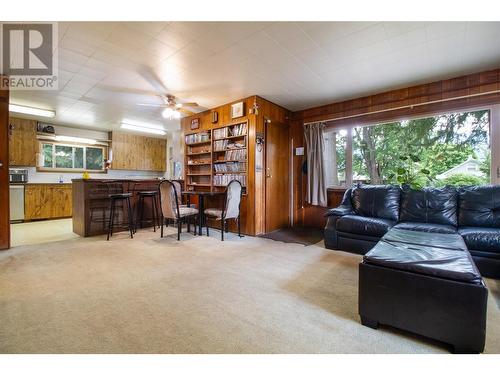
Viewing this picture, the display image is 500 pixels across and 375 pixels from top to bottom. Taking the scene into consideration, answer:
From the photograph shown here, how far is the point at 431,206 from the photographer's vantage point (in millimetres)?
3186

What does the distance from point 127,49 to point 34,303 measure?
2.81 m

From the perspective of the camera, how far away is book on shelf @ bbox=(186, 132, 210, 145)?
5246 mm

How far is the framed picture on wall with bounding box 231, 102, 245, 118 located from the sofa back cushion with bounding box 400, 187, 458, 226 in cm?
315

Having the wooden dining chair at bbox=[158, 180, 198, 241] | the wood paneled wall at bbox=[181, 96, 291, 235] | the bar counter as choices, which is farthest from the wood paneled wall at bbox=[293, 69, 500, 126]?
the bar counter

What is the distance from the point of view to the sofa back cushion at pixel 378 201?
344cm

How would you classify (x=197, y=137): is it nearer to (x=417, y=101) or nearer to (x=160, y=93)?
(x=160, y=93)

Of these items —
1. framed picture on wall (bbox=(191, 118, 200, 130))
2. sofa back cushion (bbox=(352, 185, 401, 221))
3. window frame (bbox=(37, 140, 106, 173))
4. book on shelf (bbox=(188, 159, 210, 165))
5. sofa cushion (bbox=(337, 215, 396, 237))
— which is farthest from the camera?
window frame (bbox=(37, 140, 106, 173))

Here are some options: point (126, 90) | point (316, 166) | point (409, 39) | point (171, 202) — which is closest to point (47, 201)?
point (126, 90)

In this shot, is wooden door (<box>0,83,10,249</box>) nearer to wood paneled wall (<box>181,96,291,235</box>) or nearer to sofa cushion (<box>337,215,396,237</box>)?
wood paneled wall (<box>181,96,291,235</box>)

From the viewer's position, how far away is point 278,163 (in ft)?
16.3

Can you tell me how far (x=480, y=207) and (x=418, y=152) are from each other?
1.37 metres

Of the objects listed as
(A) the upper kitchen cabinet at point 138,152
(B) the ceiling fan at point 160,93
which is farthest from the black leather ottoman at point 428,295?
(A) the upper kitchen cabinet at point 138,152

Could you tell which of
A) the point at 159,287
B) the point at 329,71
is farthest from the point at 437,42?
the point at 159,287
